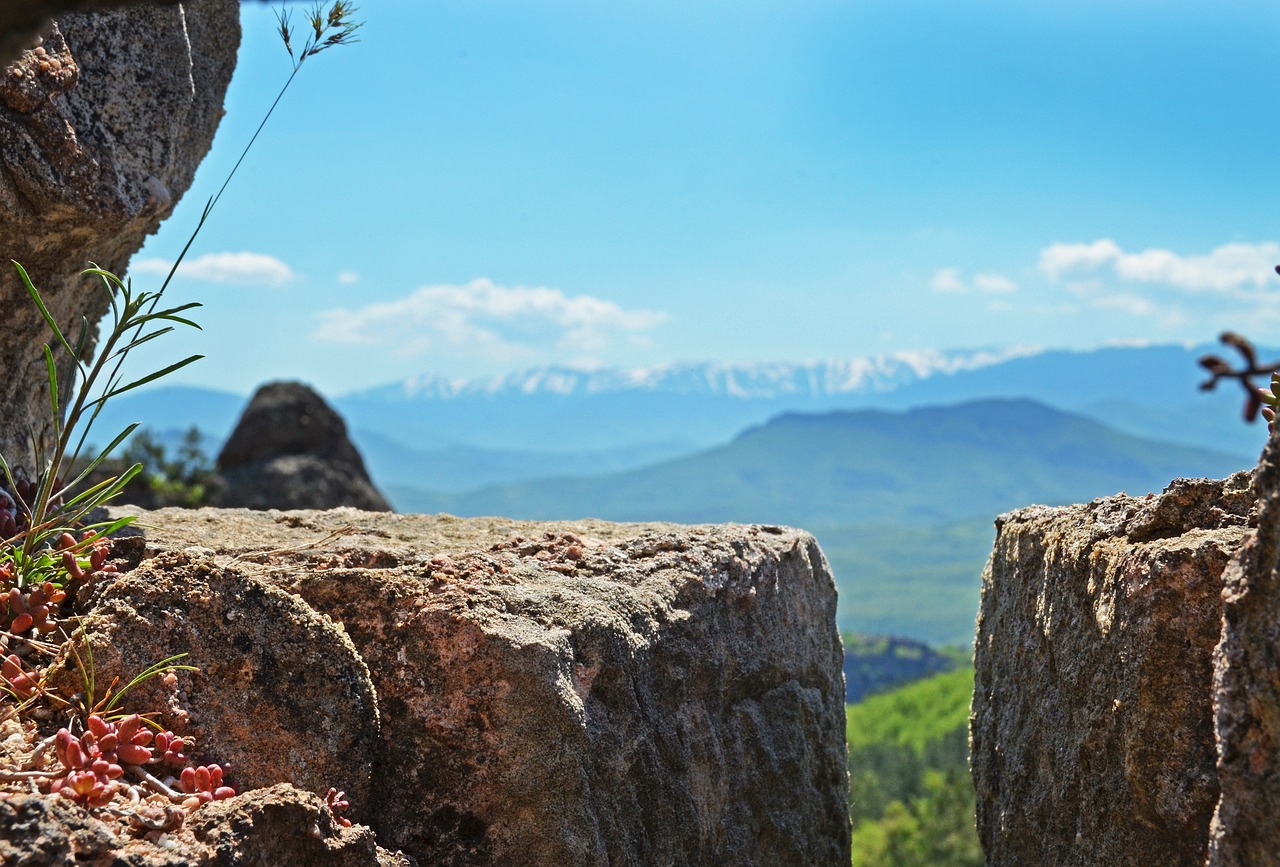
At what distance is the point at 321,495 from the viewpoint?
22812mm

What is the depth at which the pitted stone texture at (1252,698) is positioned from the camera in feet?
8.40

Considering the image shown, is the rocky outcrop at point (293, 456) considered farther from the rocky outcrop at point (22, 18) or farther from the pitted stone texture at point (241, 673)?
the rocky outcrop at point (22, 18)

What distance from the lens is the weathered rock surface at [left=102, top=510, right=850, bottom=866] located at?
363 centimetres

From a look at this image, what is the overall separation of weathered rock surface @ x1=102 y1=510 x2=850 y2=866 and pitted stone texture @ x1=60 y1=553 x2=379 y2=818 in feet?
0.19

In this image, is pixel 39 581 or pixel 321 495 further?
pixel 321 495

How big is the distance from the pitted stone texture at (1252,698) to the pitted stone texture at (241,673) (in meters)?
2.36

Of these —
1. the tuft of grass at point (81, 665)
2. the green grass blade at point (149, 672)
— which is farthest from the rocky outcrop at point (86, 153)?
the green grass blade at point (149, 672)

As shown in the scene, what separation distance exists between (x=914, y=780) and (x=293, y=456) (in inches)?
1906

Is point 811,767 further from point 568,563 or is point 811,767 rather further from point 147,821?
point 147,821

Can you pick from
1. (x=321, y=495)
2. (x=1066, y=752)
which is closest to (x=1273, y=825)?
(x=1066, y=752)

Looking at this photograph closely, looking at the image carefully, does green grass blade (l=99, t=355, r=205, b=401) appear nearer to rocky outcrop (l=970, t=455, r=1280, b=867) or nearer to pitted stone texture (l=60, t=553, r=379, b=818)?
pitted stone texture (l=60, t=553, r=379, b=818)

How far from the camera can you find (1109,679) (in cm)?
359

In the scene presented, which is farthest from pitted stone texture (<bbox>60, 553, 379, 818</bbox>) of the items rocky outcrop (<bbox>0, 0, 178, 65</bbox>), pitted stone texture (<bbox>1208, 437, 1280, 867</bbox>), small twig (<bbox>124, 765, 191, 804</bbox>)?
pitted stone texture (<bbox>1208, 437, 1280, 867</bbox>)

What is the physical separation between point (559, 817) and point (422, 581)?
937 millimetres
